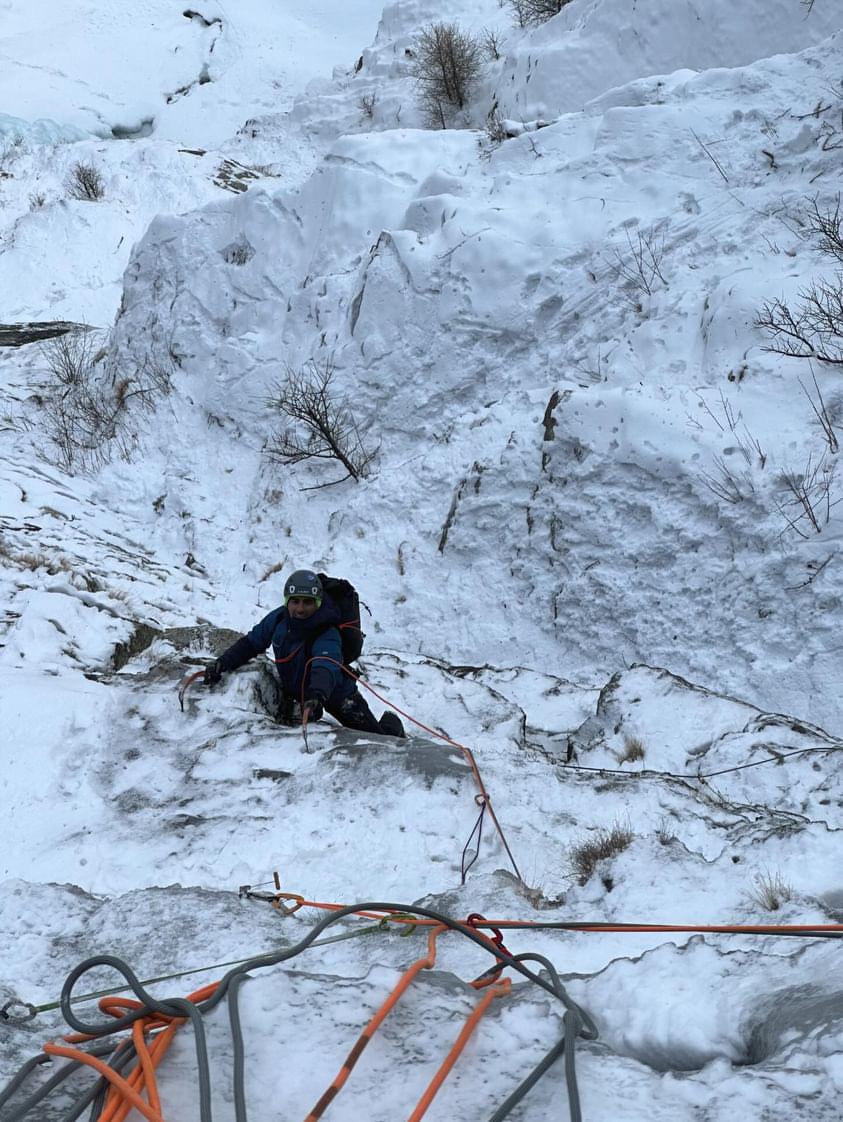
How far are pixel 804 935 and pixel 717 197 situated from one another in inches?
277

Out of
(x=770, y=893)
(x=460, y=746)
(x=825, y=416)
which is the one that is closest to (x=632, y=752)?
(x=460, y=746)

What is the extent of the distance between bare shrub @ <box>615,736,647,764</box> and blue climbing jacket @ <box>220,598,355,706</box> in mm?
1594

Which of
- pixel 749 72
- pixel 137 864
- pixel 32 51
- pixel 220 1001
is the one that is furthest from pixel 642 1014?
pixel 32 51

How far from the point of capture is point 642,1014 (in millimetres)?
2121

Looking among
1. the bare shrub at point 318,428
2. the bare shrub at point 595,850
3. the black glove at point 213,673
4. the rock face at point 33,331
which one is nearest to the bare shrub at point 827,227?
the bare shrub at point 318,428

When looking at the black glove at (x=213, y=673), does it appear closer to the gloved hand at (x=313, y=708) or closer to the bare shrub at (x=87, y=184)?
the gloved hand at (x=313, y=708)

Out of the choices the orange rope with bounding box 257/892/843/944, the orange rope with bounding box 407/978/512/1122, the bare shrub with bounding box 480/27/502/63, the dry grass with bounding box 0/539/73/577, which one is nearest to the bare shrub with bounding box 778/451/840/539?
the orange rope with bounding box 257/892/843/944

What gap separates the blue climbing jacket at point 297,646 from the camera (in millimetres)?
5047

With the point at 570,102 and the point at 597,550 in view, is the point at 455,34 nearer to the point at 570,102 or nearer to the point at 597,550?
the point at 570,102

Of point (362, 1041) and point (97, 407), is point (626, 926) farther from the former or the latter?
point (97, 407)

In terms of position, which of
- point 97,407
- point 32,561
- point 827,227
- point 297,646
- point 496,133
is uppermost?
point 496,133

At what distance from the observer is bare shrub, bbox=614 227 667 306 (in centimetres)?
751

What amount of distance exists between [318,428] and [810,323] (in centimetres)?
446

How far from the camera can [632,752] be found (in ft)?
16.0
